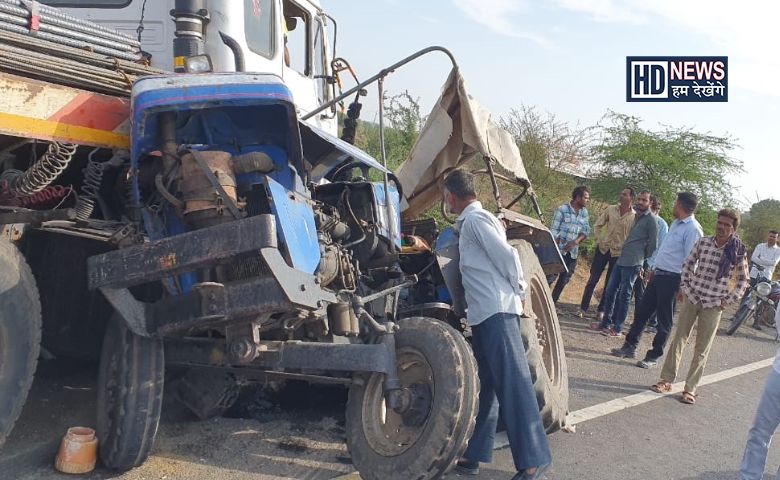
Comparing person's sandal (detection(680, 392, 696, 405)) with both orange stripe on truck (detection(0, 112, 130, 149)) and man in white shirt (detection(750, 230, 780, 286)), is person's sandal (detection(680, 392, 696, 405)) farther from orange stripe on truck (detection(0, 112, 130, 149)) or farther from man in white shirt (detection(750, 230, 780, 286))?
man in white shirt (detection(750, 230, 780, 286))

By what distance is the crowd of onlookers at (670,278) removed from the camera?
6223mm

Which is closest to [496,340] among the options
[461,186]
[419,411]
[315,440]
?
[419,411]

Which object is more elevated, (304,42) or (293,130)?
(304,42)

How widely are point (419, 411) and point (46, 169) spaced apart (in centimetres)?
211

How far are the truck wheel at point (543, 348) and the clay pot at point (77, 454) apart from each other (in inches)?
96.5

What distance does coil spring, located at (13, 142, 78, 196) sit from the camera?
315cm

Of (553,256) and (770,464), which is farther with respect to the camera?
(553,256)

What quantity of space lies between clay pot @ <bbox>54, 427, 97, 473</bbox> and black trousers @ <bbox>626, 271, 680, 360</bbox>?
18.6 ft

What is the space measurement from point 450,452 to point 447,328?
2.08ft

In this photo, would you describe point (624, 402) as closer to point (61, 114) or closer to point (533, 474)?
point (533, 474)

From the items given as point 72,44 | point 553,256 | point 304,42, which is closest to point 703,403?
point 553,256

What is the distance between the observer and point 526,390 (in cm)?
388

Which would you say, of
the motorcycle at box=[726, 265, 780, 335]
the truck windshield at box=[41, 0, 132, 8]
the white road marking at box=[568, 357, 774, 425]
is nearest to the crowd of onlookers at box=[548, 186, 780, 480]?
the white road marking at box=[568, 357, 774, 425]

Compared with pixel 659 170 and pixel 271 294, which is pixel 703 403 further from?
pixel 659 170
